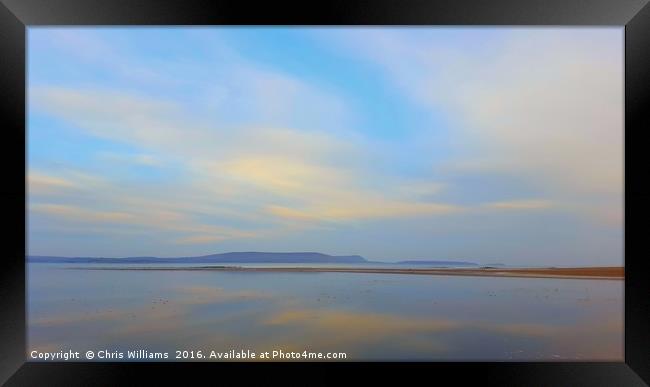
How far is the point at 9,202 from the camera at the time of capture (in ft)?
5.36

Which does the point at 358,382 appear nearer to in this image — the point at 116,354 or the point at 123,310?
the point at 116,354

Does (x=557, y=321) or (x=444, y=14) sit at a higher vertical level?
(x=444, y=14)

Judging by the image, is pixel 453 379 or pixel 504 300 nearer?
pixel 453 379

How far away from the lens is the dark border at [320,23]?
160cm

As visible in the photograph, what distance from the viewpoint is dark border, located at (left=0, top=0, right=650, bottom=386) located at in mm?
1598

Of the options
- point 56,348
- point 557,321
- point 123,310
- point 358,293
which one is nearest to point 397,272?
point 358,293

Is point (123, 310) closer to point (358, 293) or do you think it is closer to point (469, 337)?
point (358, 293)

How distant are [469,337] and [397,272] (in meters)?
3.71

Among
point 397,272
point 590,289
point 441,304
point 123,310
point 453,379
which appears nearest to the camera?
point 453,379

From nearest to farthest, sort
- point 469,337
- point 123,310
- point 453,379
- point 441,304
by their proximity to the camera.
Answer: point 453,379, point 469,337, point 123,310, point 441,304

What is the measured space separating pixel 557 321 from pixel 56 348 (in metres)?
3.21

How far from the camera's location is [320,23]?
167 cm

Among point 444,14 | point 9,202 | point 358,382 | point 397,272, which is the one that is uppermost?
point 444,14

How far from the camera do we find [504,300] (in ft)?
11.7
